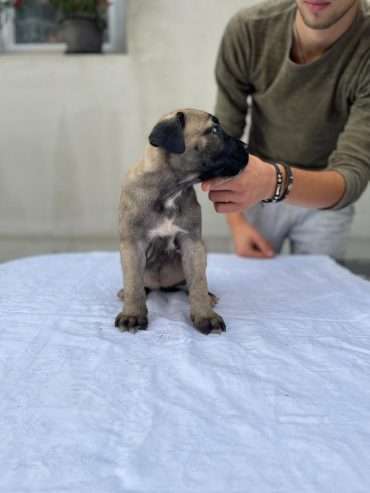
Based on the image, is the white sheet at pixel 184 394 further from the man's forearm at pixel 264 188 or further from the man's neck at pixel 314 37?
the man's neck at pixel 314 37

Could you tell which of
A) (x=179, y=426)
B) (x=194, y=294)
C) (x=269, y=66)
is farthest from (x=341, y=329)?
(x=269, y=66)

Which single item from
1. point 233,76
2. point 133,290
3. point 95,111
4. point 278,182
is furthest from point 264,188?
point 95,111

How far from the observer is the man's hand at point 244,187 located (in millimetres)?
1300

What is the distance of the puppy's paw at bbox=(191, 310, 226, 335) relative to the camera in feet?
4.08

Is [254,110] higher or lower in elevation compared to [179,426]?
higher

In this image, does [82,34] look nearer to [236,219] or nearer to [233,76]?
[233,76]

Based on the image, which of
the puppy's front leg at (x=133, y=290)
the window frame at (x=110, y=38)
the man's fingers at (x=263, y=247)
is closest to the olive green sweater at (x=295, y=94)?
the man's fingers at (x=263, y=247)

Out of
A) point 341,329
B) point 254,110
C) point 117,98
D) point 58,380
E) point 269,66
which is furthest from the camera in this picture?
point 117,98

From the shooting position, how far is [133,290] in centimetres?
129

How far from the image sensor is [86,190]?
2889 mm

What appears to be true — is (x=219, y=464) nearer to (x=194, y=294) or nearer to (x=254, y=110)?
(x=194, y=294)

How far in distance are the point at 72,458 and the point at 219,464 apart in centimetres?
21

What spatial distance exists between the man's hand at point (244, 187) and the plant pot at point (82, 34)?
5.80 feet

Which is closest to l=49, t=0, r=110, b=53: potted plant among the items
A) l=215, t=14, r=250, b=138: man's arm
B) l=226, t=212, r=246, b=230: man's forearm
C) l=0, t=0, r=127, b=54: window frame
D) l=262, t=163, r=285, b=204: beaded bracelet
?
l=0, t=0, r=127, b=54: window frame
